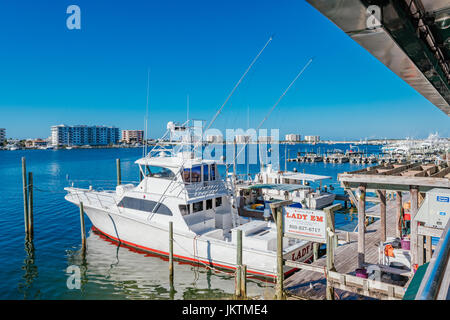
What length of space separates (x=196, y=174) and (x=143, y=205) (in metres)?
3.10

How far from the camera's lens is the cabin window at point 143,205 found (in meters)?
14.2

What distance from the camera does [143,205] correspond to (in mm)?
14891

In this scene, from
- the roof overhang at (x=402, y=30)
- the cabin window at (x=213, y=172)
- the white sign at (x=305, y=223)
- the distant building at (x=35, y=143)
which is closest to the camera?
the roof overhang at (x=402, y=30)

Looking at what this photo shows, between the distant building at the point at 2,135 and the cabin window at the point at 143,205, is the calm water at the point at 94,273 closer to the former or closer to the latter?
the cabin window at the point at 143,205

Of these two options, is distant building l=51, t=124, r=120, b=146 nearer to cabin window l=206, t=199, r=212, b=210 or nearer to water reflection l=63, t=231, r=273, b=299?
water reflection l=63, t=231, r=273, b=299

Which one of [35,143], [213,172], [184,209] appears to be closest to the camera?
[184,209]

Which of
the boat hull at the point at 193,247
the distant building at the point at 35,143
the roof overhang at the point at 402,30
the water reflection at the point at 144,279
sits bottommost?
the water reflection at the point at 144,279

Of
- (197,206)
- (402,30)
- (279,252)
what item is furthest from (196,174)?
(402,30)

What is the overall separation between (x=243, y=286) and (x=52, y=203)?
79.7 ft

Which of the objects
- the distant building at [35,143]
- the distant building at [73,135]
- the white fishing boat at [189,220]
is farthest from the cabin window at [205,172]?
the distant building at [35,143]

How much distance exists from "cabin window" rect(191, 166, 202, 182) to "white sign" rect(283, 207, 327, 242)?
6912mm

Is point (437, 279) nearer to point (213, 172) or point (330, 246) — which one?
point (330, 246)

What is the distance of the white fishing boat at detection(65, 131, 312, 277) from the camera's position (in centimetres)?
1229

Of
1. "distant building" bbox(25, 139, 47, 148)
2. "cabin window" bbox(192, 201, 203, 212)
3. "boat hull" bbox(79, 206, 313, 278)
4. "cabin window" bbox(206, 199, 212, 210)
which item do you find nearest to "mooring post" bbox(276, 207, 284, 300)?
"boat hull" bbox(79, 206, 313, 278)
